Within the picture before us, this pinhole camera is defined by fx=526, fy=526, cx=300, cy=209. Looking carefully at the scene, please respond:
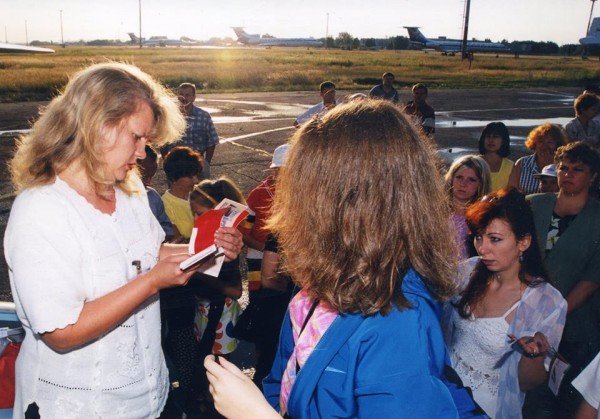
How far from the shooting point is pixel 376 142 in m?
1.37

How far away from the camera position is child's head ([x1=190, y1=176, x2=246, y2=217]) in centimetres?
393

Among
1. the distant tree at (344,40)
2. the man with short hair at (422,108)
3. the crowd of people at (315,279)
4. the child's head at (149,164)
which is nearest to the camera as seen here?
the crowd of people at (315,279)

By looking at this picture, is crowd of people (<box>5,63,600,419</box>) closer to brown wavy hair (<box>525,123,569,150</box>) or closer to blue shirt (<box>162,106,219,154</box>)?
brown wavy hair (<box>525,123,569,150</box>)

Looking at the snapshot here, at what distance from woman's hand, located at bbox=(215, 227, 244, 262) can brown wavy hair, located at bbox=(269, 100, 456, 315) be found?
34.8 inches

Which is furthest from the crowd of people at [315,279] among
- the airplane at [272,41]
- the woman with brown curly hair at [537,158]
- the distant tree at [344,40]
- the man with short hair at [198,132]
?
the distant tree at [344,40]

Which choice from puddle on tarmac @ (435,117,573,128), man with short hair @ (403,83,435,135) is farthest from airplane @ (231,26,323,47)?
man with short hair @ (403,83,435,135)

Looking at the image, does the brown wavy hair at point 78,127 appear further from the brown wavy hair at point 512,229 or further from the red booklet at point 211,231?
the brown wavy hair at point 512,229

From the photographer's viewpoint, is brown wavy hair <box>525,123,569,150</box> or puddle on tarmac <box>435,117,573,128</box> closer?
brown wavy hair <box>525,123,569,150</box>

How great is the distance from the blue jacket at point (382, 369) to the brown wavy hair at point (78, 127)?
116 centimetres

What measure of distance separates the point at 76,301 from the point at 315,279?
0.89 meters

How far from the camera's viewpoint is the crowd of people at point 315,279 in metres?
1.29

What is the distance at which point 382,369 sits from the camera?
1.20 meters

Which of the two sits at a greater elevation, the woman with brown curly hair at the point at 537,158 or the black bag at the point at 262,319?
the woman with brown curly hair at the point at 537,158

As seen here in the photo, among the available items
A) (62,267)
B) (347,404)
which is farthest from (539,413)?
(62,267)
